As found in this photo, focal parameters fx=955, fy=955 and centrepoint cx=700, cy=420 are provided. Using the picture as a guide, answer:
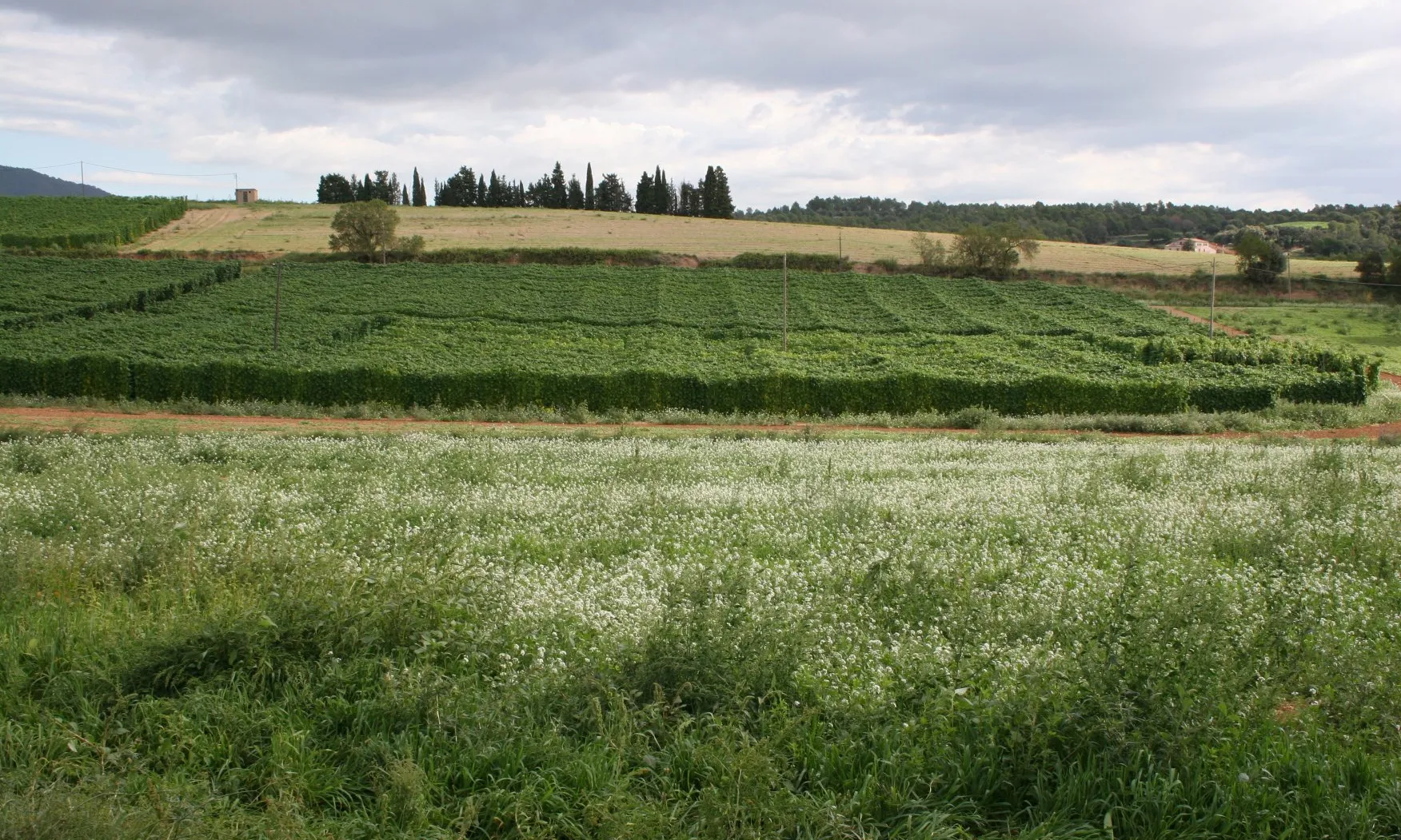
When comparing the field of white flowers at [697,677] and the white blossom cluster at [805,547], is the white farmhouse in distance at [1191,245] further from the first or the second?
the field of white flowers at [697,677]

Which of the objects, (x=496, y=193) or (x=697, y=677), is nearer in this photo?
(x=697, y=677)

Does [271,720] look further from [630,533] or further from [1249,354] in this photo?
[1249,354]

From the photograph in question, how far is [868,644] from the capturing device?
22.0 feet

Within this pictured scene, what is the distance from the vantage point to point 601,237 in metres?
81.2

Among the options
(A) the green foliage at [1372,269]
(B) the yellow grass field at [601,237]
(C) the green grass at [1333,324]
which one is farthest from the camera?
(B) the yellow grass field at [601,237]

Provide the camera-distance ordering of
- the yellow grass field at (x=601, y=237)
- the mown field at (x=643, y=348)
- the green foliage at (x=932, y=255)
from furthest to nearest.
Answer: the yellow grass field at (x=601, y=237)
the green foliage at (x=932, y=255)
the mown field at (x=643, y=348)

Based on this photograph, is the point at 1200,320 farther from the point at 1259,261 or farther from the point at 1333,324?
the point at 1259,261

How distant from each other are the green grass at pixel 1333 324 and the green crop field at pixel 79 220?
→ 7683cm

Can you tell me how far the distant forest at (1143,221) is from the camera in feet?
351

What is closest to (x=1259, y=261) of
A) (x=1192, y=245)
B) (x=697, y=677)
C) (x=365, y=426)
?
(x=1192, y=245)

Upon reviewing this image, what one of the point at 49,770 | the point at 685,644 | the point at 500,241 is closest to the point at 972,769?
the point at 685,644

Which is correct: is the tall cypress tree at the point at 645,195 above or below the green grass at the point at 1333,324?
above

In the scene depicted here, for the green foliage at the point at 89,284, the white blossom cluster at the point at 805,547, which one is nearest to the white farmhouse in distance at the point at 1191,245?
the green foliage at the point at 89,284

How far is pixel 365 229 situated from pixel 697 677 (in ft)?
222
